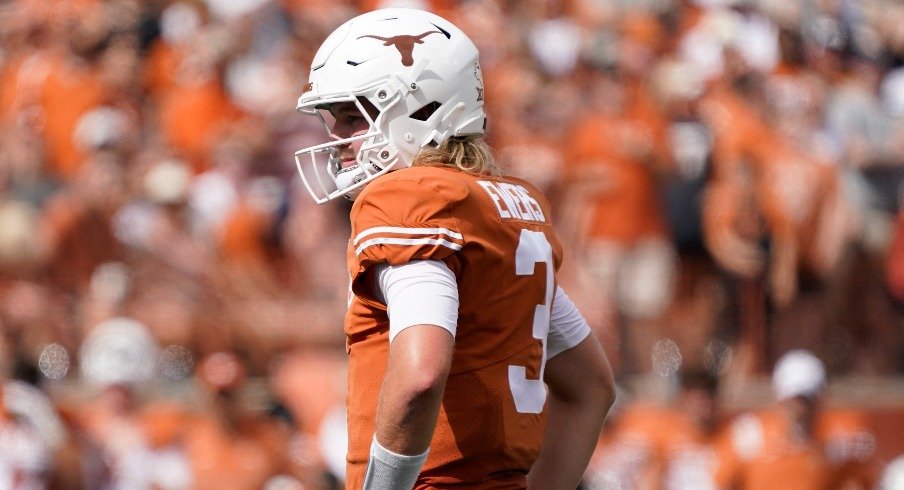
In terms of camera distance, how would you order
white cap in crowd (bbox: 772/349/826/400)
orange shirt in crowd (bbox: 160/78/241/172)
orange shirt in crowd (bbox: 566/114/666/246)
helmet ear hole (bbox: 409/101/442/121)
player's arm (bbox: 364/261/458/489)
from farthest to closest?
orange shirt in crowd (bbox: 160/78/241/172), orange shirt in crowd (bbox: 566/114/666/246), white cap in crowd (bbox: 772/349/826/400), helmet ear hole (bbox: 409/101/442/121), player's arm (bbox: 364/261/458/489)

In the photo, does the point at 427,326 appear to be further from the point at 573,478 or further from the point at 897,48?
the point at 897,48

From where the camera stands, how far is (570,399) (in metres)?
2.70

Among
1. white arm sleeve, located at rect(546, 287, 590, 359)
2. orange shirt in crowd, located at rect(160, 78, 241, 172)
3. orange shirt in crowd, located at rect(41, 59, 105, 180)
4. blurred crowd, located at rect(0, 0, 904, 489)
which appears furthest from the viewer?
orange shirt in crowd, located at rect(41, 59, 105, 180)

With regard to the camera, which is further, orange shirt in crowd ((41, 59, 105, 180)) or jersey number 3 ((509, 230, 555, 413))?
orange shirt in crowd ((41, 59, 105, 180))

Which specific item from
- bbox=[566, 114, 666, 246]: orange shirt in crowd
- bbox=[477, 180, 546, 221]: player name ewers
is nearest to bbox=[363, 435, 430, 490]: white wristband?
bbox=[477, 180, 546, 221]: player name ewers

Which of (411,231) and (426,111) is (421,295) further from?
(426,111)

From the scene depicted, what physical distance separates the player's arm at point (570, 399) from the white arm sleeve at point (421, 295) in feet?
1.56

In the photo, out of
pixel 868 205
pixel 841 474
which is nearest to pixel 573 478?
pixel 841 474

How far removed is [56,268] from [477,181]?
220 inches

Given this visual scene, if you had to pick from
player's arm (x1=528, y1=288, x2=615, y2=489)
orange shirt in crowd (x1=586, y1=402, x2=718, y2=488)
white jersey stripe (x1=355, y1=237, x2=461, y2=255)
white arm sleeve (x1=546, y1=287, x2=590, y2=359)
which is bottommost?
orange shirt in crowd (x1=586, y1=402, x2=718, y2=488)

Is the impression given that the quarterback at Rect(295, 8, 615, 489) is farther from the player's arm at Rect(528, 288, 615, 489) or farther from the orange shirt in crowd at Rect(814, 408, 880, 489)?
the orange shirt in crowd at Rect(814, 408, 880, 489)

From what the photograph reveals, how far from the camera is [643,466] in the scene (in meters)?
6.41

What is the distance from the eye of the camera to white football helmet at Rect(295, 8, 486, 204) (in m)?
2.46

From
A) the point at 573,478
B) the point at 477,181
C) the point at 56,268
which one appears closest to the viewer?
the point at 477,181
